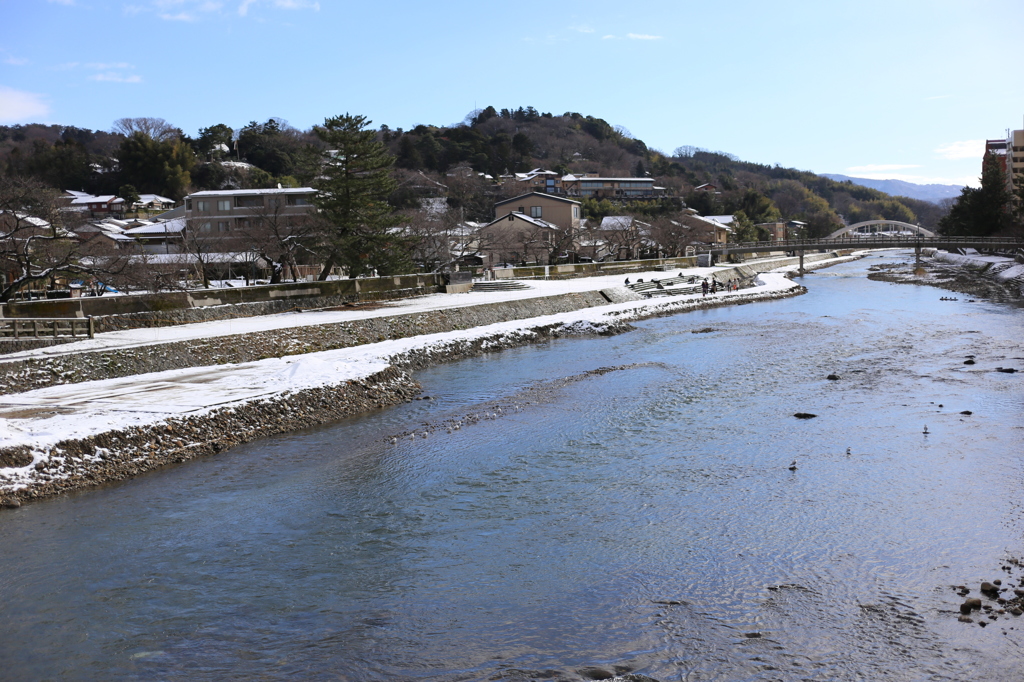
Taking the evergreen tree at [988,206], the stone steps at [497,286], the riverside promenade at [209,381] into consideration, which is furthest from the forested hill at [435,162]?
the evergreen tree at [988,206]

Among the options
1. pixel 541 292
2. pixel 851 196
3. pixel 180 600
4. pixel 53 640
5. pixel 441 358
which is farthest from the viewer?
pixel 851 196

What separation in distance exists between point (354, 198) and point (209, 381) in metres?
16.1

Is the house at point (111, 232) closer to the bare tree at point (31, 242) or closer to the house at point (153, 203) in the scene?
the house at point (153, 203)

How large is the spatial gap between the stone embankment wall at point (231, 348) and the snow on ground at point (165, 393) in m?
0.56

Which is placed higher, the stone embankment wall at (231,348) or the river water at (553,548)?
the stone embankment wall at (231,348)

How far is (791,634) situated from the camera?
6.59 metres

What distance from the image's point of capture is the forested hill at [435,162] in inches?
2736

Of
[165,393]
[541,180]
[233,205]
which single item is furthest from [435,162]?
[165,393]

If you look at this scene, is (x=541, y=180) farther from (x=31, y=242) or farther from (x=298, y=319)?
(x=31, y=242)

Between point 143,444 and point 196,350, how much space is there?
6911mm

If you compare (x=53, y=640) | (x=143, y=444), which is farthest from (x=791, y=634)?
(x=143, y=444)

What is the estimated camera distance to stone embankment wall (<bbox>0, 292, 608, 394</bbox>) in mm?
15805

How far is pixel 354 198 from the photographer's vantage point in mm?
30578

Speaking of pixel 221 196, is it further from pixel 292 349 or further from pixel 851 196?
pixel 851 196
